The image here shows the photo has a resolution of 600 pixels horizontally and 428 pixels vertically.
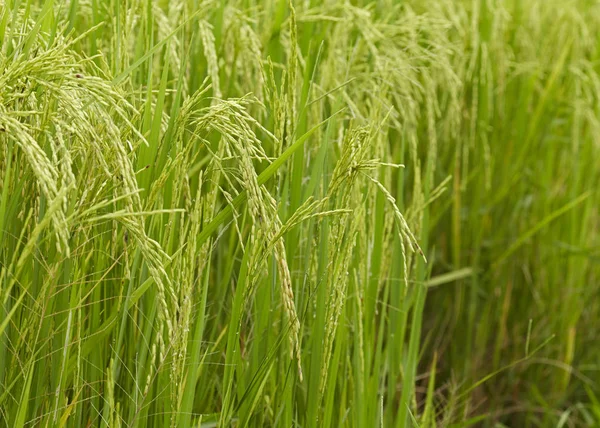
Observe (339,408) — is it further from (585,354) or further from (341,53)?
(585,354)

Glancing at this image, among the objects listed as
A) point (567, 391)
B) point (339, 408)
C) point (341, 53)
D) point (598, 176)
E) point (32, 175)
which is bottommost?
point (567, 391)

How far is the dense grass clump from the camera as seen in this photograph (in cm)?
114

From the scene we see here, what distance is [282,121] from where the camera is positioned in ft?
4.22

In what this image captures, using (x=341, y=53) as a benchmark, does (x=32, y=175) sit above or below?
below

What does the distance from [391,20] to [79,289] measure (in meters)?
1.31

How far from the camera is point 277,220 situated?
1.22 m

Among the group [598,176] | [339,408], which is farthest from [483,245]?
[339,408]

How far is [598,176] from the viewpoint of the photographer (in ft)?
9.71

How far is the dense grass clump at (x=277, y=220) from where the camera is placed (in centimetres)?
114

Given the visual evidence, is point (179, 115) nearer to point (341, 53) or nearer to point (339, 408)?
point (339, 408)

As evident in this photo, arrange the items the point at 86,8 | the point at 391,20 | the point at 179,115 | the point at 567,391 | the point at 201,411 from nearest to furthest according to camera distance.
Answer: the point at 179,115
the point at 201,411
the point at 86,8
the point at 391,20
the point at 567,391

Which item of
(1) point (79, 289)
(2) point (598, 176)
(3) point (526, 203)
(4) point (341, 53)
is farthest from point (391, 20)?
(1) point (79, 289)

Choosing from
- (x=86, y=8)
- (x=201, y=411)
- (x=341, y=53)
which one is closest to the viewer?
(x=201, y=411)

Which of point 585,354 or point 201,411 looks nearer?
point 201,411
